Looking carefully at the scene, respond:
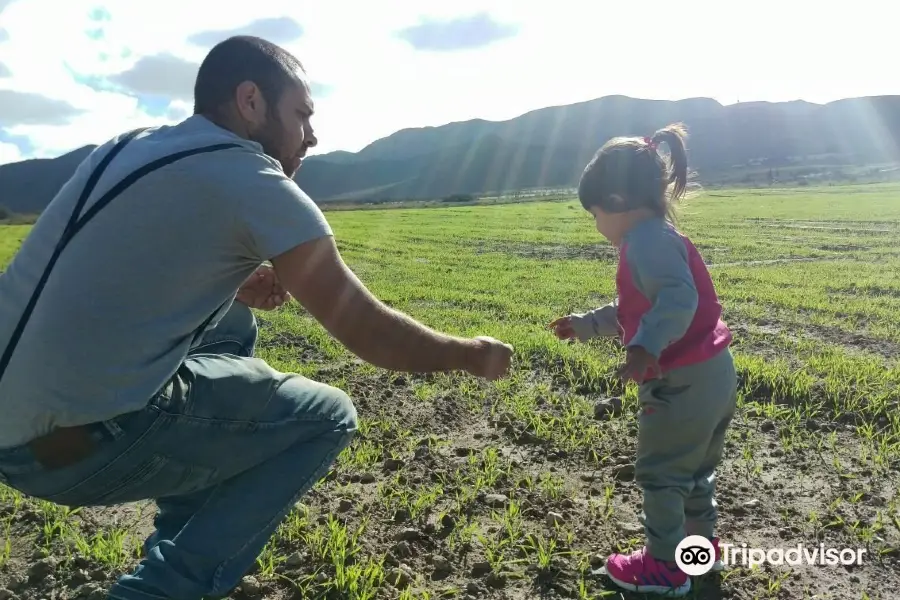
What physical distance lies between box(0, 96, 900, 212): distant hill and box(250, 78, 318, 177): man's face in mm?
139012

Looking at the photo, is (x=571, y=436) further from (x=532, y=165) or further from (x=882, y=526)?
(x=532, y=165)

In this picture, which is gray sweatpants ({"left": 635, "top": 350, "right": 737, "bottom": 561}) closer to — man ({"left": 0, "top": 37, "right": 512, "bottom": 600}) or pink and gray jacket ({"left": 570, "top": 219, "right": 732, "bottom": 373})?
pink and gray jacket ({"left": 570, "top": 219, "right": 732, "bottom": 373})

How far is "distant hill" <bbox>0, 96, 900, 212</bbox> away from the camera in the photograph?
493 ft

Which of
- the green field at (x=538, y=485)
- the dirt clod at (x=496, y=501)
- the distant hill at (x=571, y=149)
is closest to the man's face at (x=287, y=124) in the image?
the green field at (x=538, y=485)

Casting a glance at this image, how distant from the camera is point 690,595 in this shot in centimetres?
261

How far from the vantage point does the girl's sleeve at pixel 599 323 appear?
297cm

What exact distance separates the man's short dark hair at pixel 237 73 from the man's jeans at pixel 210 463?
910 millimetres

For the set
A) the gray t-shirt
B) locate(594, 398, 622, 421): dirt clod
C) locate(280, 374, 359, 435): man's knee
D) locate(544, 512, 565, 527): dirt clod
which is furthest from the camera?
locate(594, 398, 622, 421): dirt clod

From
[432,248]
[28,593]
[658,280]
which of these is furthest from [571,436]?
[432,248]

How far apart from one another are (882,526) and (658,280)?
1.63m

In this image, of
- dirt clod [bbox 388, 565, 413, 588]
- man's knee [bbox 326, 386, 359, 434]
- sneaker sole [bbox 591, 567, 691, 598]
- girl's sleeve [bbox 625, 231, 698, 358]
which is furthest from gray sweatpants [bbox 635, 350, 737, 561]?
man's knee [bbox 326, 386, 359, 434]

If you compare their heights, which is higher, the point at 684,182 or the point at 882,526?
the point at 684,182

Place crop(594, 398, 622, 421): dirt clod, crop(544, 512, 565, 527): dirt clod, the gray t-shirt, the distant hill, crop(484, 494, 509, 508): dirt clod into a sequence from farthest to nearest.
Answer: the distant hill
crop(594, 398, 622, 421): dirt clod
crop(484, 494, 509, 508): dirt clod
crop(544, 512, 565, 527): dirt clod
the gray t-shirt

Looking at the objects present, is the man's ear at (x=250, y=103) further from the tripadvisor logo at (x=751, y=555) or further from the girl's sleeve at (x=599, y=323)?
the tripadvisor logo at (x=751, y=555)
